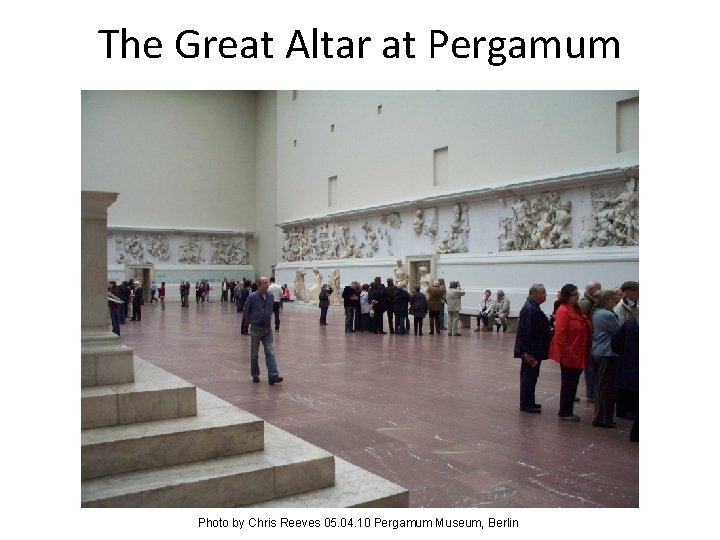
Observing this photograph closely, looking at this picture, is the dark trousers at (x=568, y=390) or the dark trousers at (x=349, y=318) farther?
the dark trousers at (x=349, y=318)

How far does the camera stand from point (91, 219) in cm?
405

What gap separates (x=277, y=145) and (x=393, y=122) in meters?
11.6

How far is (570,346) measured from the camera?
5871 mm

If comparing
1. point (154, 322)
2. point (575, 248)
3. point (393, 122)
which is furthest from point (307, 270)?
point (575, 248)

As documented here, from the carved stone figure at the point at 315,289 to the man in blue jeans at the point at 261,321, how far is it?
19206mm

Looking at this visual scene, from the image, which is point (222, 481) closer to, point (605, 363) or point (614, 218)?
point (605, 363)

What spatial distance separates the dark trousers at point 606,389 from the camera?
562 centimetres

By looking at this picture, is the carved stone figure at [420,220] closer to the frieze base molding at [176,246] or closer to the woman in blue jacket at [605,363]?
the woman in blue jacket at [605,363]

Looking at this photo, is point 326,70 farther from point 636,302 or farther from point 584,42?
point 636,302

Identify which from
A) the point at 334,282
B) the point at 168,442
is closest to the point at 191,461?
the point at 168,442

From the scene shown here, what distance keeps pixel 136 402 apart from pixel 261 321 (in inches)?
155

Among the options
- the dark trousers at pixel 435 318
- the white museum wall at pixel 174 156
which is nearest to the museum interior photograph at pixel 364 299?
the white museum wall at pixel 174 156

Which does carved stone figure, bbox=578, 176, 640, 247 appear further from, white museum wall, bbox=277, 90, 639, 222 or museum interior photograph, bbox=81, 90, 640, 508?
white museum wall, bbox=277, 90, 639, 222

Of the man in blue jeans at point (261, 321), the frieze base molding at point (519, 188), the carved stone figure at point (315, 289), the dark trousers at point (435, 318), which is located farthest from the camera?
the carved stone figure at point (315, 289)
